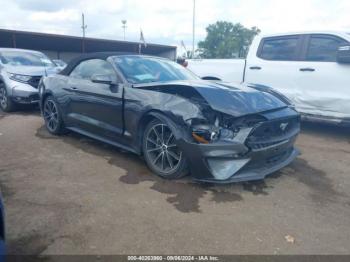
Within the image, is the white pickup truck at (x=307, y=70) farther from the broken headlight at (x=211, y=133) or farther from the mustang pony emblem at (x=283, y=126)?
the broken headlight at (x=211, y=133)

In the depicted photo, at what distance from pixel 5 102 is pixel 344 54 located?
7559 millimetres

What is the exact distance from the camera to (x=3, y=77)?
26.0 ft

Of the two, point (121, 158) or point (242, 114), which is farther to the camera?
point (121, 158)

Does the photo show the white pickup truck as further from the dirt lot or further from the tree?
the tree

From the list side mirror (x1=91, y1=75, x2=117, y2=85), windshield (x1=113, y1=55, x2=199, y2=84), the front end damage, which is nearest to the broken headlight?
the front end damage

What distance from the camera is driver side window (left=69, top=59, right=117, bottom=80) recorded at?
15.6ft

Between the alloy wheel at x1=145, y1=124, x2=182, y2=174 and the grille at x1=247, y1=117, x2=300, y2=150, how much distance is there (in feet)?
2.81

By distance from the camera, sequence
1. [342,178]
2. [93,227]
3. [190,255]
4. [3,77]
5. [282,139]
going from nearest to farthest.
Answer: [190,255] < [93,227] < [282,139] < [342,178] < [3,77]

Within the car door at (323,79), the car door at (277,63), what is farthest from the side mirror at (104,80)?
the car door at (323,79)

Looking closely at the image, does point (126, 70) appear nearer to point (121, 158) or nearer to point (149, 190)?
point (121, 158)

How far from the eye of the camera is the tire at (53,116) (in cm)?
576

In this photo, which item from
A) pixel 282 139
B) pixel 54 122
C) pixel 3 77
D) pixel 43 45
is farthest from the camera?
pixel 43 45

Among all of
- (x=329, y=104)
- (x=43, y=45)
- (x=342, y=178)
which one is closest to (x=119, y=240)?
(x=342, y=178)

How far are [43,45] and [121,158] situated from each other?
80.7 ft
